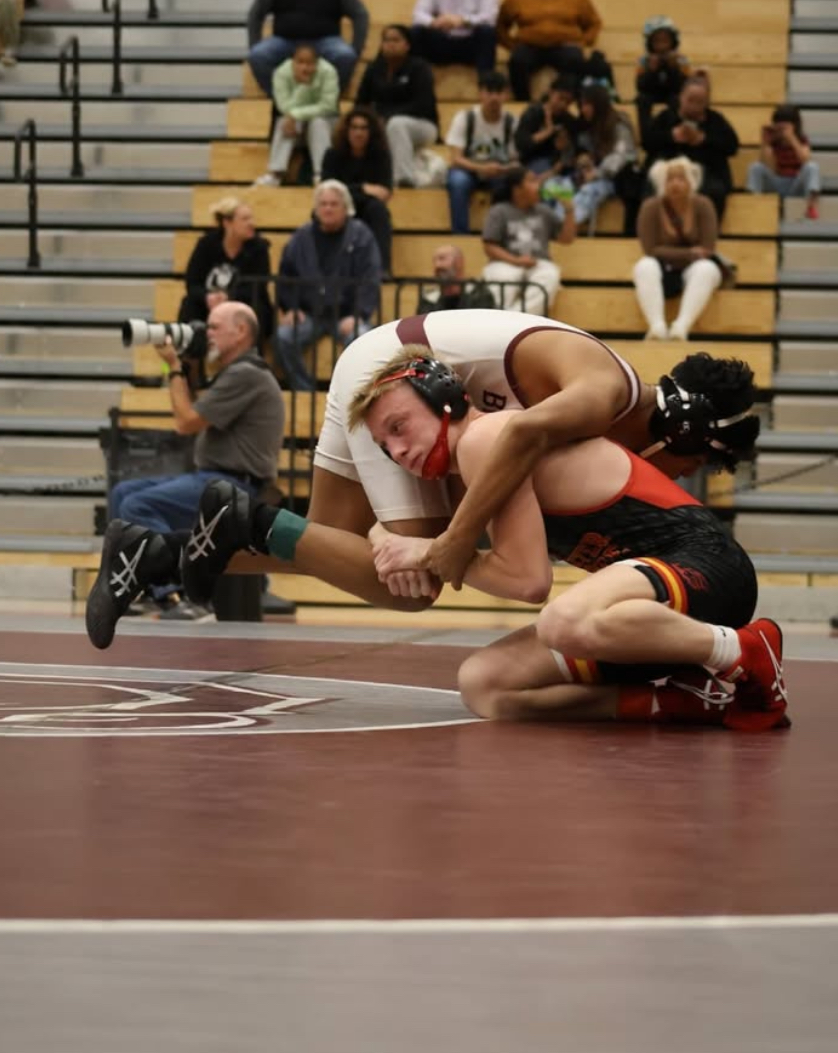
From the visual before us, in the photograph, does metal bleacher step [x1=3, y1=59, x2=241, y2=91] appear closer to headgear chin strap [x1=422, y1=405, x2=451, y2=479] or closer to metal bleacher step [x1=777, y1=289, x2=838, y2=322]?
metal bleacher step [x1=777, y1=289, x2=838, y2=322]

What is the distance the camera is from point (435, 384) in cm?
351

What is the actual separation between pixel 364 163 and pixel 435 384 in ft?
22.0

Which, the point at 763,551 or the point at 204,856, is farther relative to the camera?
the point at 763,551

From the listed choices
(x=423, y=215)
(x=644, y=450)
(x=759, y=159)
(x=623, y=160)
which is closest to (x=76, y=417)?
(x=423, y=215)

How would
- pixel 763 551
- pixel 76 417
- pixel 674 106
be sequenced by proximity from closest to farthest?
pixel 763 551, pixel 76 417, pixel 674 106

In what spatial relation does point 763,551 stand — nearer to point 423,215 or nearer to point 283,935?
point 423,215

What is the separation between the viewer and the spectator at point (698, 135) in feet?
33.6

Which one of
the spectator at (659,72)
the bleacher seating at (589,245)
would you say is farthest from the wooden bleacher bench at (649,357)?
the spectator at (659,72)

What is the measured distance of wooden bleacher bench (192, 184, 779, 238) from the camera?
10.3 meters

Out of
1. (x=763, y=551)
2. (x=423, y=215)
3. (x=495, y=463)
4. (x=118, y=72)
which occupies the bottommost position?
(x=763, y=551)

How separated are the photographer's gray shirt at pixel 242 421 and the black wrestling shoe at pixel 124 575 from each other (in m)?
2.43

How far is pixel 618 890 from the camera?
197 cm

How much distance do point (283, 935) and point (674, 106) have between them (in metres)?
9.17

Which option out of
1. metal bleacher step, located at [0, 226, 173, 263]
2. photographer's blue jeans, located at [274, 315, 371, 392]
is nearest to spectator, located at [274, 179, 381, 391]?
photographer's blue jeans, located at [274, 315, 371, 392]
